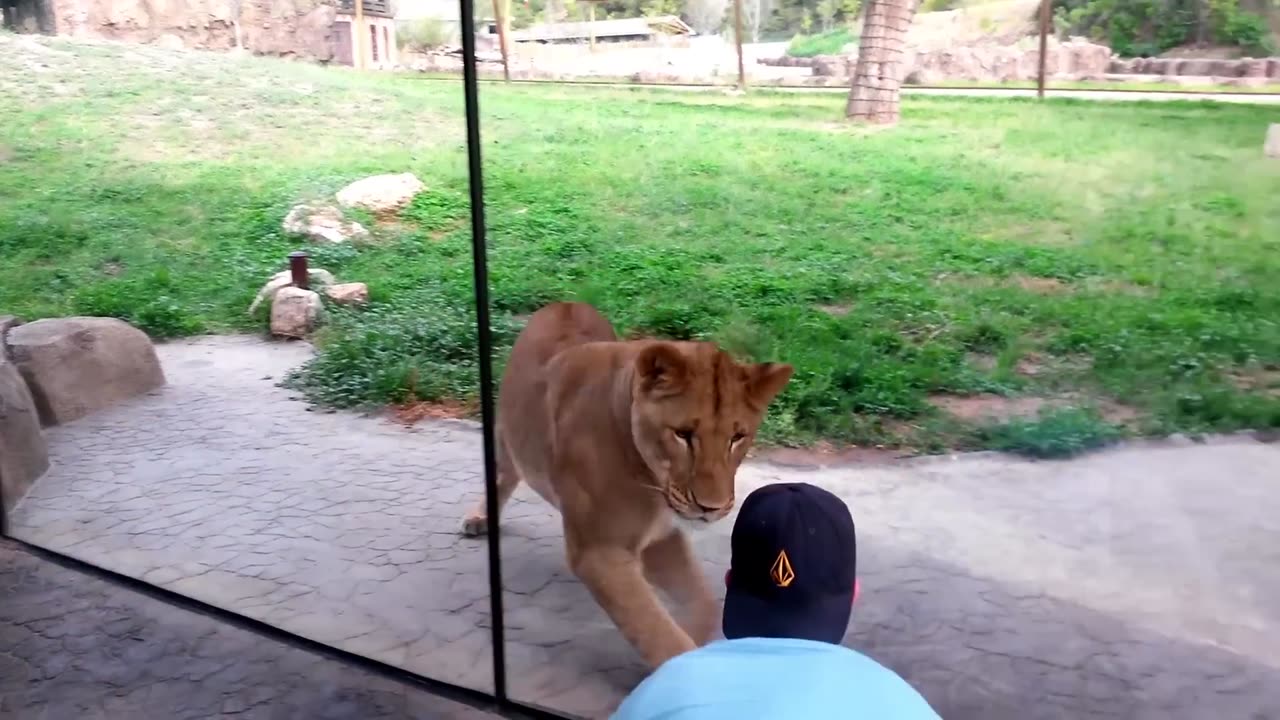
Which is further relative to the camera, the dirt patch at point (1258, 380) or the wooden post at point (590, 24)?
the wooden post at point (590, 24)

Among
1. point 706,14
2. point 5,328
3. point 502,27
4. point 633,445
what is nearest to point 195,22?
point 5,328

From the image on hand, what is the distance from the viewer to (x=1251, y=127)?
2.82 metres

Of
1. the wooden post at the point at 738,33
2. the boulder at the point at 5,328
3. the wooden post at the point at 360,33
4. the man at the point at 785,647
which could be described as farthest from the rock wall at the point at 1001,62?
the boulder at the point at 5,328

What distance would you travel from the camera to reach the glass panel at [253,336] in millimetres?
3178

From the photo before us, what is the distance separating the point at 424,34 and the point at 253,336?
1.96 meters

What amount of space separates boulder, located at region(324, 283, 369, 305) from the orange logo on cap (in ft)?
14.1

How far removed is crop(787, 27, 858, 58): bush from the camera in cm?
326

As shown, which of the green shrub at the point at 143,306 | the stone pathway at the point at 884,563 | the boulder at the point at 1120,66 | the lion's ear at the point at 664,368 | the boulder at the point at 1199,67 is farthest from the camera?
the green shrub at the point at 143,306

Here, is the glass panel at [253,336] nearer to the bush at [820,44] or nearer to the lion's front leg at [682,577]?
the lion's front leg at [682,577]

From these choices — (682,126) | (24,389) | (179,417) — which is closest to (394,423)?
(179,417)

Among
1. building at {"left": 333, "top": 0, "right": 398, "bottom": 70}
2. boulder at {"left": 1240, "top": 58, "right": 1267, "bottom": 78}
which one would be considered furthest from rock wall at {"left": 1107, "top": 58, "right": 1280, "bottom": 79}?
building at {"left": 333, "top": 0, "right": 398, "bottom": 70}

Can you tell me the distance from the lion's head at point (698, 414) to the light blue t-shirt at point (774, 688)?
1.14m

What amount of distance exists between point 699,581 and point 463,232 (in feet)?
10.5

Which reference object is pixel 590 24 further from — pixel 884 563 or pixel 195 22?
pixel 195 22
